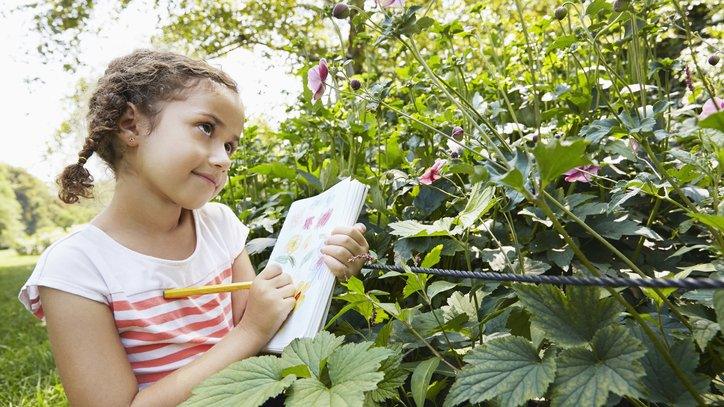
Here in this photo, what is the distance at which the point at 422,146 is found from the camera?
1.76 metres

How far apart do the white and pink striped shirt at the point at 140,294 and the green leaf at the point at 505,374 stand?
738mm

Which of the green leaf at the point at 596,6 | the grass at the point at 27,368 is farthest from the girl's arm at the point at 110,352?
the grass at the point at 27,368

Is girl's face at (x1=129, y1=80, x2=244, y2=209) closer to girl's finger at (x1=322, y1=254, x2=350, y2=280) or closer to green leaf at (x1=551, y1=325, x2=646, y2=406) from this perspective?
girl's finger at (x1=322, y1=254, x2=350, y2=280)

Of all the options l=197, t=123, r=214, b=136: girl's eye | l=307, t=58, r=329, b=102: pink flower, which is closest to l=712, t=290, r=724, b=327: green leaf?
l=307, t=58, r=329, b=102: pink flower

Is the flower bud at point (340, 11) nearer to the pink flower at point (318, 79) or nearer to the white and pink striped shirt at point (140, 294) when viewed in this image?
the pink flower at point (318, 79)

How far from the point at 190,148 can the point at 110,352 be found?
445 millimetres

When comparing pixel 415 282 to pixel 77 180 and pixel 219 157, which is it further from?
pixel 77 180

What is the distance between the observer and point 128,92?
1.33m

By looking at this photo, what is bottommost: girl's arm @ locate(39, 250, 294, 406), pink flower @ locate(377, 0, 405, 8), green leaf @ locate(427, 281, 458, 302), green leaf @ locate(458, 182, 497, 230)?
girl's arm @ locate(39, 250, 294, 406)

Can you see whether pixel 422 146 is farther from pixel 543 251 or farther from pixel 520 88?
pixel 543 251

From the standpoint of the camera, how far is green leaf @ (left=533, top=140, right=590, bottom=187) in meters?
0.61

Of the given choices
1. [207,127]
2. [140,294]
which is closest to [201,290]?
[140,294]

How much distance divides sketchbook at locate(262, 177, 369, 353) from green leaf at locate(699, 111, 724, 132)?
0.71m

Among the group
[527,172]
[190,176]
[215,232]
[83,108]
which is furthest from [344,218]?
[83,108]
